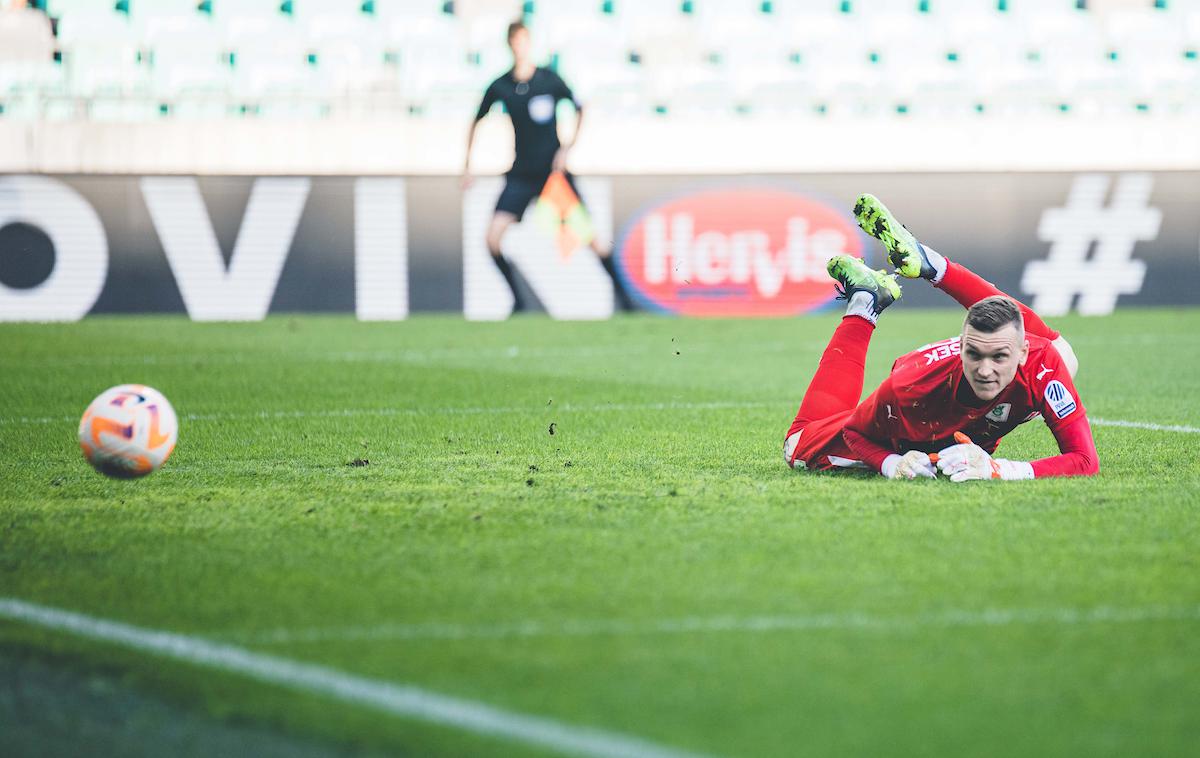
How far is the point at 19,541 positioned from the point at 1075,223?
14.8 m

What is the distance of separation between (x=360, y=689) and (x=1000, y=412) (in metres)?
3.00

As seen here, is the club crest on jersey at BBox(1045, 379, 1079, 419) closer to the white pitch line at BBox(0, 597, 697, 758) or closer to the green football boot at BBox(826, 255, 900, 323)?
the green football boot at BBox(826, 255, 900, 323)

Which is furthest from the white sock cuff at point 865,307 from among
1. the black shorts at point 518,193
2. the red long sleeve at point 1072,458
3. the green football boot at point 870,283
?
the black shorts at point 518,193

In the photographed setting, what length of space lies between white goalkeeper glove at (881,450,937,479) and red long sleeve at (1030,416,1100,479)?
14.6 inches

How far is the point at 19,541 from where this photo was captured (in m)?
4.21

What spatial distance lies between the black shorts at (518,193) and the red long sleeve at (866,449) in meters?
8.98

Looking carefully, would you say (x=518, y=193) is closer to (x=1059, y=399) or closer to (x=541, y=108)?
(x=541, y=108)

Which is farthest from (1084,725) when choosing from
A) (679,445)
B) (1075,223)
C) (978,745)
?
(1075,223)

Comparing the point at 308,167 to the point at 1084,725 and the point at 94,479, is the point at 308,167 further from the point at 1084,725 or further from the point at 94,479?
the point at 1084,725

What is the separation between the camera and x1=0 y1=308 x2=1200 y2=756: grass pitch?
8.39 ft

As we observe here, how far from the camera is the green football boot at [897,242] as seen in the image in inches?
231

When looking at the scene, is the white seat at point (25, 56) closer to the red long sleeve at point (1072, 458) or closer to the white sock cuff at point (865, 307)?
the white sock cuff at point (865, 307)

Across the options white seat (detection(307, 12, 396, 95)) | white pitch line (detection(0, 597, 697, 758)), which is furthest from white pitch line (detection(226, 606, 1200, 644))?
white seat (detection(307, 12, 396, 95))

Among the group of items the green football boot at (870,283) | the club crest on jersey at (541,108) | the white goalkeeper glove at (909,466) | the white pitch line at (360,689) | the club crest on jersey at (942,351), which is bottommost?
the white goalkeeper glove at (909,466)
